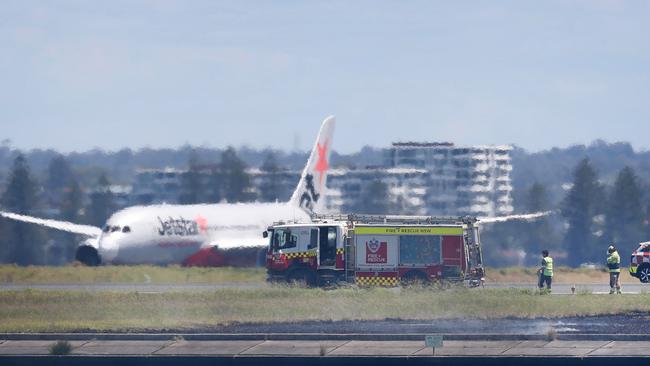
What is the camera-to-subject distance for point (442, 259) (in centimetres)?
4528

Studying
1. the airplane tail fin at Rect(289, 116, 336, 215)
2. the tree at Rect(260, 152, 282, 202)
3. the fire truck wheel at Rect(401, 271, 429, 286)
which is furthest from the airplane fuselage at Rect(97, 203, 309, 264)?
the fire truck wheel at Rect(401, 271, 429, 286)

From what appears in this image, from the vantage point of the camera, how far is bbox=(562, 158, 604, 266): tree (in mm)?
90438

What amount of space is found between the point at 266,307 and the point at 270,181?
1799 inches

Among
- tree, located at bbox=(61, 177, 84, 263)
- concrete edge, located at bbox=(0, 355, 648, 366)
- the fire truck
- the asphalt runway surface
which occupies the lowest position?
concrete edge, located at bbox=(0, 355, 648, 366)

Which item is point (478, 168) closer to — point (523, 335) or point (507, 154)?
point (507, 154)

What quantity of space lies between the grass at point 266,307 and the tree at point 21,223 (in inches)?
1229

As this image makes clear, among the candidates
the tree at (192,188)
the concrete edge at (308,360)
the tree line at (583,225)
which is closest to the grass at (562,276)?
the tree at (192,188)

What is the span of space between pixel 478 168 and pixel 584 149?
2023 cm

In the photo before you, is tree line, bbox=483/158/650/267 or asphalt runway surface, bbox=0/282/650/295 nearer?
asphalt runway surface, bbox=0/282/650/295

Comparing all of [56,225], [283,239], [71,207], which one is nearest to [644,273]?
[283,239]

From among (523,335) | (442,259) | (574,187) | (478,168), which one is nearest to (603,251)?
(574,187)

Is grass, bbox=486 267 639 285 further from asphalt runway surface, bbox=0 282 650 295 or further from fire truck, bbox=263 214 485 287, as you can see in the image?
fire truck, bbox=263 214 485 287

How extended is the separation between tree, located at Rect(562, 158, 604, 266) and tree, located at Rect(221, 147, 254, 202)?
976 inches

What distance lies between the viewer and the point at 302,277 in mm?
46062
